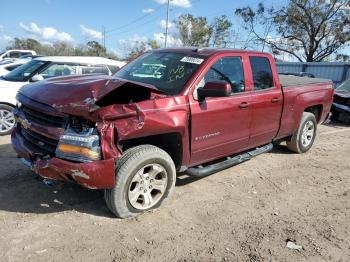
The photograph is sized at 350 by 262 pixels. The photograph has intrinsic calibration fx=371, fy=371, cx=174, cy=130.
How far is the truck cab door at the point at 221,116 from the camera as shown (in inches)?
177

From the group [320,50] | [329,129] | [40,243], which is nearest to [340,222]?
[40,243]

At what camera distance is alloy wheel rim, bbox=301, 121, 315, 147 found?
23.2 feet

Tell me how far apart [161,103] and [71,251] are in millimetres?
1754

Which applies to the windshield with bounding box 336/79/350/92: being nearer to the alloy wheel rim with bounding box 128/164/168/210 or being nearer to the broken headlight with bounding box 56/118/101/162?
the alloy wheel rim with bounding box 128/164/168/210

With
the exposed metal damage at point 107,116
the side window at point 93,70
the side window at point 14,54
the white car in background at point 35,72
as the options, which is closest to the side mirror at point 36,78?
the white car in background at point 35,72

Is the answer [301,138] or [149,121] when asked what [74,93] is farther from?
[301,138]

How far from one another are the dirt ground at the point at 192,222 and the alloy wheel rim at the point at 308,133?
139 cm

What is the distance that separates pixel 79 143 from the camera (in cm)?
362

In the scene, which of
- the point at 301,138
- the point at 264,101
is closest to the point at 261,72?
the point at 264,101

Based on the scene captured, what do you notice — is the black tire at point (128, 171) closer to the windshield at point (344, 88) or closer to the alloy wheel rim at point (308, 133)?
the alloy wheel rim at point (308, 133)

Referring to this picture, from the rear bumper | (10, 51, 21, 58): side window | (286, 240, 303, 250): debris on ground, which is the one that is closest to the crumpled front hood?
(286, 240, 303, 250): debris on ground

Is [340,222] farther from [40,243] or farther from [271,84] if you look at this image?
[40,243]

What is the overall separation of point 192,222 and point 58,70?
19.4 ft

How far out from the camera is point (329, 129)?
10.2 meters
